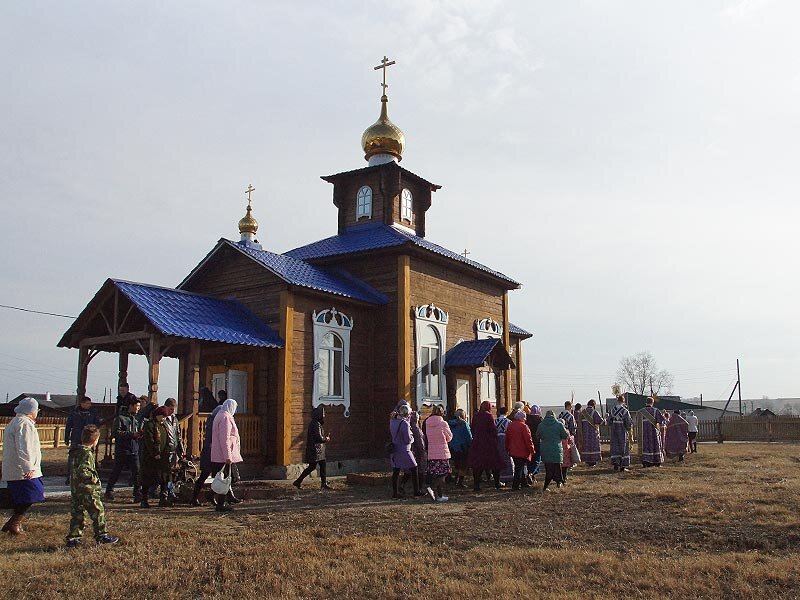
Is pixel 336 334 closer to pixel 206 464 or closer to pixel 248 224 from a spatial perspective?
pixel 206 464

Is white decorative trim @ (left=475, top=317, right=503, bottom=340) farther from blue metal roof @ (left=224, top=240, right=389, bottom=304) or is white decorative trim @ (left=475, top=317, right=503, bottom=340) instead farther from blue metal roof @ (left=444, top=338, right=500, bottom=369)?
blue metal roof @ (left=224, top=240, right=389, bottom=304)

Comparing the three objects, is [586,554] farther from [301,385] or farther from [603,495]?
[301,385]

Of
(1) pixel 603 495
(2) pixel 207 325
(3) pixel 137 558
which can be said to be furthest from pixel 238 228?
(3) pixel 137 558

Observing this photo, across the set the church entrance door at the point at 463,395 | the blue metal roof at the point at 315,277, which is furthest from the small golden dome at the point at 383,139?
the church entrance door at the point at 463,395

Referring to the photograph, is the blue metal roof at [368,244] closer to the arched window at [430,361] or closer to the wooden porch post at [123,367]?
the arched window at [430,361]

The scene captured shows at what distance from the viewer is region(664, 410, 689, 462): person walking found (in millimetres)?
19016

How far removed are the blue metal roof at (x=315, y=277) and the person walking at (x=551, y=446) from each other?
17.4 feet

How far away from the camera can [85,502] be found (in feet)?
23.9

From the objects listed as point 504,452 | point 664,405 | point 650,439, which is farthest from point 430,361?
point 664,405

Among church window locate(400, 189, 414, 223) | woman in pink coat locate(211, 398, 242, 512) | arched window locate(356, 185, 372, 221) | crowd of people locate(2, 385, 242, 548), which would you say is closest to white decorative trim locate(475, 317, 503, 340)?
church window locate(400, 189, 414, 223)

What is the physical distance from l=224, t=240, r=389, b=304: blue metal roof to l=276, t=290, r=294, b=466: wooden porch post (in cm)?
57

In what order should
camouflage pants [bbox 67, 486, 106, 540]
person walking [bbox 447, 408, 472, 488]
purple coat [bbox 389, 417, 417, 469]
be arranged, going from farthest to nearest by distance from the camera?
1. person walking [bbox 447, 408, 472, 488]
2. purple coat [bbox 389, 417, 417, 469]
3. camouflage pants [bbox 67, 486, 106, 540]

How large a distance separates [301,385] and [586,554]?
893 cm

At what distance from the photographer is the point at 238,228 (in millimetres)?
24562
